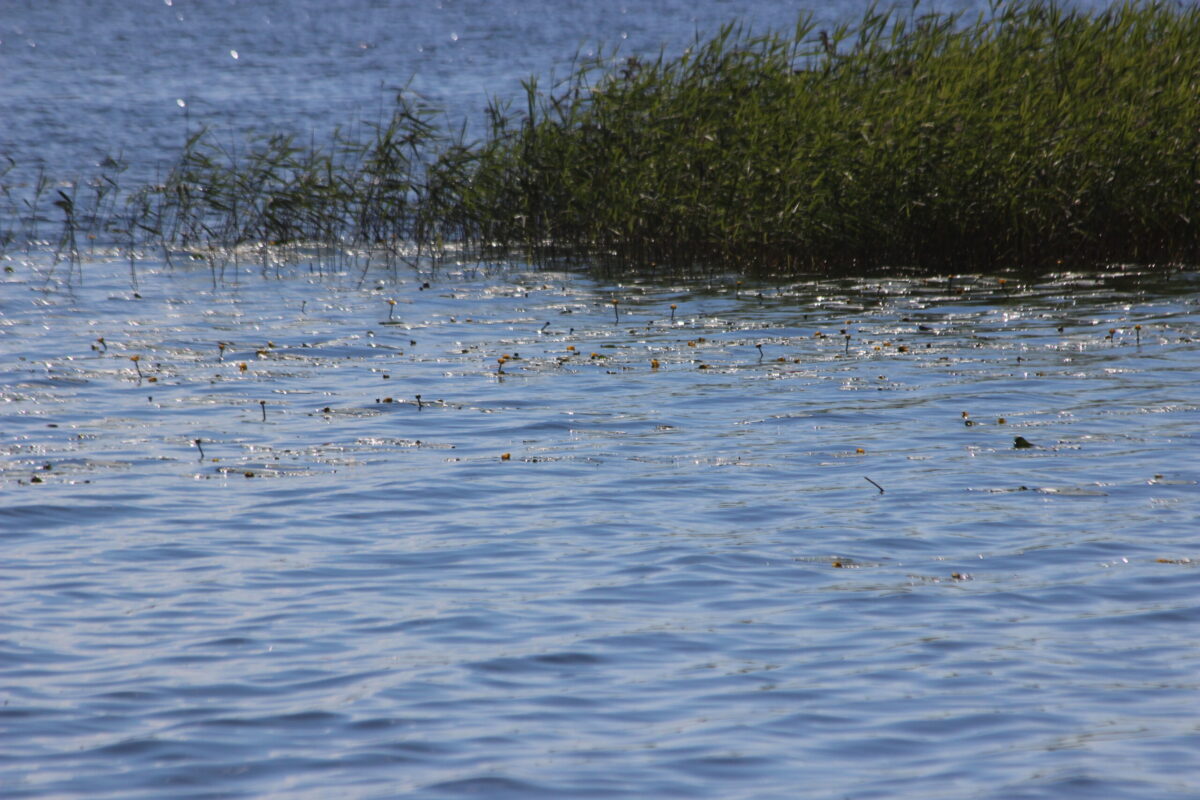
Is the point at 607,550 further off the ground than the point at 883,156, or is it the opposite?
the point at 883,156

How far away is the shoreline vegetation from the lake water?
139 centimetres

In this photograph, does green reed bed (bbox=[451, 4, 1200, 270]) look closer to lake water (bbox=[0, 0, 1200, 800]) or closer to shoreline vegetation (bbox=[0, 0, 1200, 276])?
shoreline vegetation (bbox=[0, 0, 1200, 276])

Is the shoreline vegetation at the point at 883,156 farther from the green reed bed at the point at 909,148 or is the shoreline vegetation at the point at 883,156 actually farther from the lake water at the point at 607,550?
the lake water at the point at 607,550

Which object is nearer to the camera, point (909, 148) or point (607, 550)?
point (607, 550)

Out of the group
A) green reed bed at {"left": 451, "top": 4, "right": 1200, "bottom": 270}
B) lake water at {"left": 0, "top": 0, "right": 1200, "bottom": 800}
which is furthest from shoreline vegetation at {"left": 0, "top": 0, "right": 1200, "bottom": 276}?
lake water at {"left": 0, "top": 0, "right": 1200, "bottom": 800}

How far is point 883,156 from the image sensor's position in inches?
647

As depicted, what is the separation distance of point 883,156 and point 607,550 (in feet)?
32.6

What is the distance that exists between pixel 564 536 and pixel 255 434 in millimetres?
3339

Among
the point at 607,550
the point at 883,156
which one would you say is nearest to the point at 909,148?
the point at 883,156

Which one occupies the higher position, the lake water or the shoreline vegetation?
the shoreline vegetation

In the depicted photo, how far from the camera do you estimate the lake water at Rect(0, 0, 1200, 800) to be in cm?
532

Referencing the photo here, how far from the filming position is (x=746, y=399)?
11469 mm

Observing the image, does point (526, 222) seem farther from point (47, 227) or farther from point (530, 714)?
point (530, 714)

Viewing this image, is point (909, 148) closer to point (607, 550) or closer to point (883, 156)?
point (883, 156)
